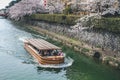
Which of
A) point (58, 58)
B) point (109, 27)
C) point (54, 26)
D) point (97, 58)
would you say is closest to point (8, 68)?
point (58, 58)

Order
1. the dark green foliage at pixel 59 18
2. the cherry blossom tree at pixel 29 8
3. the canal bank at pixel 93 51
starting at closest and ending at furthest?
1. the canal bank at pixel 93 51
2. the dark green foliage at pixel 59 18
3. the cherry blossom tree at pixel 29 8

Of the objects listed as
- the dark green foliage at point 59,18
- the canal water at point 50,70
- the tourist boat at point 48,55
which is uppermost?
the dark green foliage at point 59,18

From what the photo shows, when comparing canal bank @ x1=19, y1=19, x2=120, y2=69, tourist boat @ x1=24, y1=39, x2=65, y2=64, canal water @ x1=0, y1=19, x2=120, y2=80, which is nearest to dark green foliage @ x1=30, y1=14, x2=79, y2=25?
canal bank @ x1=19, y1=19, x2=120, y2=69

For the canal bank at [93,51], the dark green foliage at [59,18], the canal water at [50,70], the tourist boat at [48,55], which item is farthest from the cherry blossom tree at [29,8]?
the tourist boat at [48,55]

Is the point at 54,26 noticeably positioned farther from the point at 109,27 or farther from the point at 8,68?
the point at 8,68

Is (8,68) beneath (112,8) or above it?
beneath

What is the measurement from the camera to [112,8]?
130 ft

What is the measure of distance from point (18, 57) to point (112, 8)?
1414 centimetres

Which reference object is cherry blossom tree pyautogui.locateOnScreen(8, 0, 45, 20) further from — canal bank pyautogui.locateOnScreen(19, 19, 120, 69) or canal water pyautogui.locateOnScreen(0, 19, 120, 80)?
canal water pyautogui.locateOnScreen(0, 19, 120, 80)

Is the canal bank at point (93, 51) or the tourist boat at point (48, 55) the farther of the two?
the canal bank at point (93, 51)

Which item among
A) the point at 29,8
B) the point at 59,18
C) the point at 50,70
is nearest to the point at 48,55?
the point at 50,70

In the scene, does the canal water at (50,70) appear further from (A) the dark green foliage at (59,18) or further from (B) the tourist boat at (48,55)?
(A) the dark green foliage at (59,18)

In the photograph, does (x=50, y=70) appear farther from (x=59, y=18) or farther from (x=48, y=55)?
(x=59, y=18)

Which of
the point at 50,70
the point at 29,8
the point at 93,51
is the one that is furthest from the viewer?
the point at 29,8
